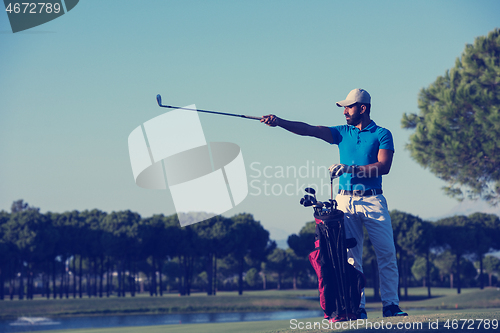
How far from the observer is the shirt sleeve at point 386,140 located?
7289mm

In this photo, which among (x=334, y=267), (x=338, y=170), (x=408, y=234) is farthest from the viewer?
(x=408, y=234)

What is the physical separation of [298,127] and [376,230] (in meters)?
1.90

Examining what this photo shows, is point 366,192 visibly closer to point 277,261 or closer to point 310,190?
point 310,190

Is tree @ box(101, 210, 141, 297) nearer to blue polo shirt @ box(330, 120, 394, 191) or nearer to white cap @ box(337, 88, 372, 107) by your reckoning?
blue polo shirt @ box(330, 120, 394, 191)

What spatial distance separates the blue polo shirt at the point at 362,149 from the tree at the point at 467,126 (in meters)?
20.9

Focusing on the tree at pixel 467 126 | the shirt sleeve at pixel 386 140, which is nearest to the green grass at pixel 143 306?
the tree at pixel 467 126

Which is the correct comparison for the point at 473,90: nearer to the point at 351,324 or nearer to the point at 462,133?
the point at 462,133

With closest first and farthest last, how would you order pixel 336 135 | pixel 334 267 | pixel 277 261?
pixel 334 267 → pixel 336 135 → pixel 277 261

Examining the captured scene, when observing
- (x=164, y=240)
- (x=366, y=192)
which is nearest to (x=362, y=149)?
(x=366, y=192)

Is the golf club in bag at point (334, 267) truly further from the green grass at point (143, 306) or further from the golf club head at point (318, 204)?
the green grass at point (143, 306)

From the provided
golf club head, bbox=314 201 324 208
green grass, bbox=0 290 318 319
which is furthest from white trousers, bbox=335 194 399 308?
green grass, bbox=0 290 318 319

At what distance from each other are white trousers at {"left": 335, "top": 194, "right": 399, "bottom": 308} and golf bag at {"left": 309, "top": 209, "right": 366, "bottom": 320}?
0.85 feet

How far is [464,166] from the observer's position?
2802cm

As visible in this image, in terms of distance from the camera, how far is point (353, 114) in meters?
7.61
